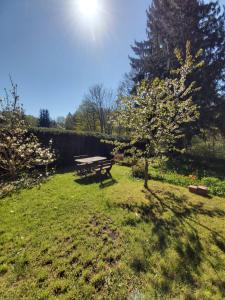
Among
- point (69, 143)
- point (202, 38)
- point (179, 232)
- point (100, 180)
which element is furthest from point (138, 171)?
point (202, 38)

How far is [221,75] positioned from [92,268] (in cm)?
1909

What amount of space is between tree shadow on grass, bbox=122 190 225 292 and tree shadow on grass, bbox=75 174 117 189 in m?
1.88

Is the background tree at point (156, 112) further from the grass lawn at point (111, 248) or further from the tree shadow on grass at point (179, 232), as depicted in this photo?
the grass lawn at point (111, 248)

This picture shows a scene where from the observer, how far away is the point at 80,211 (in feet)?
15.0

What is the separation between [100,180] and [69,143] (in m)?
5.31

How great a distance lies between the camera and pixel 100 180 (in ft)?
24.9

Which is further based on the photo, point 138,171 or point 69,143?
point 69,143

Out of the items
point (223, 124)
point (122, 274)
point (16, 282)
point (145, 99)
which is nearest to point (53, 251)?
point (16, 282)

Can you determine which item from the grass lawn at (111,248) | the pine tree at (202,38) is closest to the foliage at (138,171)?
the grass lawn at (111,248)

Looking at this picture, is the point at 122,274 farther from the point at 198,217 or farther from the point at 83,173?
the point at 83,173

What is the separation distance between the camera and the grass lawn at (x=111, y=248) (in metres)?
2.40

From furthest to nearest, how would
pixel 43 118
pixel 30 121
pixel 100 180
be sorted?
pixel 43 118
pixel 30 121
pixel 100 180

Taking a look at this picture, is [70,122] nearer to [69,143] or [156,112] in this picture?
[69,143]

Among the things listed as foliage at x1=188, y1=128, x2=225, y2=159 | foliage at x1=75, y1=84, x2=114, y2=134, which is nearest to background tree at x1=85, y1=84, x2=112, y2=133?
foliage at x1=75, y1=84, x2=114, y2=134
